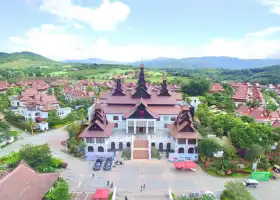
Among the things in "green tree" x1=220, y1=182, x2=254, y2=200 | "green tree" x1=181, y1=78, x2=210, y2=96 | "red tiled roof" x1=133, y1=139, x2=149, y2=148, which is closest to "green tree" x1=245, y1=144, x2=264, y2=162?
"green tree" x1=220, y1=182, x2=254, y2=200

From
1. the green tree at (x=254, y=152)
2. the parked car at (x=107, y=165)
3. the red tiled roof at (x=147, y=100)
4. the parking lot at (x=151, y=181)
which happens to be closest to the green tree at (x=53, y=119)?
the red tiled roof at (x=147, y=100)

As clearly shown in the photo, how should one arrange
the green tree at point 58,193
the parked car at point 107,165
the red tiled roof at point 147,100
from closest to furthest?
the green tree at point 58,193
the parked car at point 107,165
the red tiled roof at point 147,100

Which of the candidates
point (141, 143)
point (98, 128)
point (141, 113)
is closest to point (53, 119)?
point (98, 128)

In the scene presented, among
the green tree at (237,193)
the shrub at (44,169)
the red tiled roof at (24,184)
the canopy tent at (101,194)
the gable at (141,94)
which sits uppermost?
the gable at (141,94)

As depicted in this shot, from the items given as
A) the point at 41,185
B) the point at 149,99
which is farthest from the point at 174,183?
the point at 149,99

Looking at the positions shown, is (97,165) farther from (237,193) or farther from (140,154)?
(237,193)

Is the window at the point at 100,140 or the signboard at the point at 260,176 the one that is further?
the window at the point at 100,140

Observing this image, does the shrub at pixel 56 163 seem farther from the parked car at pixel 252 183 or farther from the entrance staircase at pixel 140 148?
the parked car at pixel 252 183
